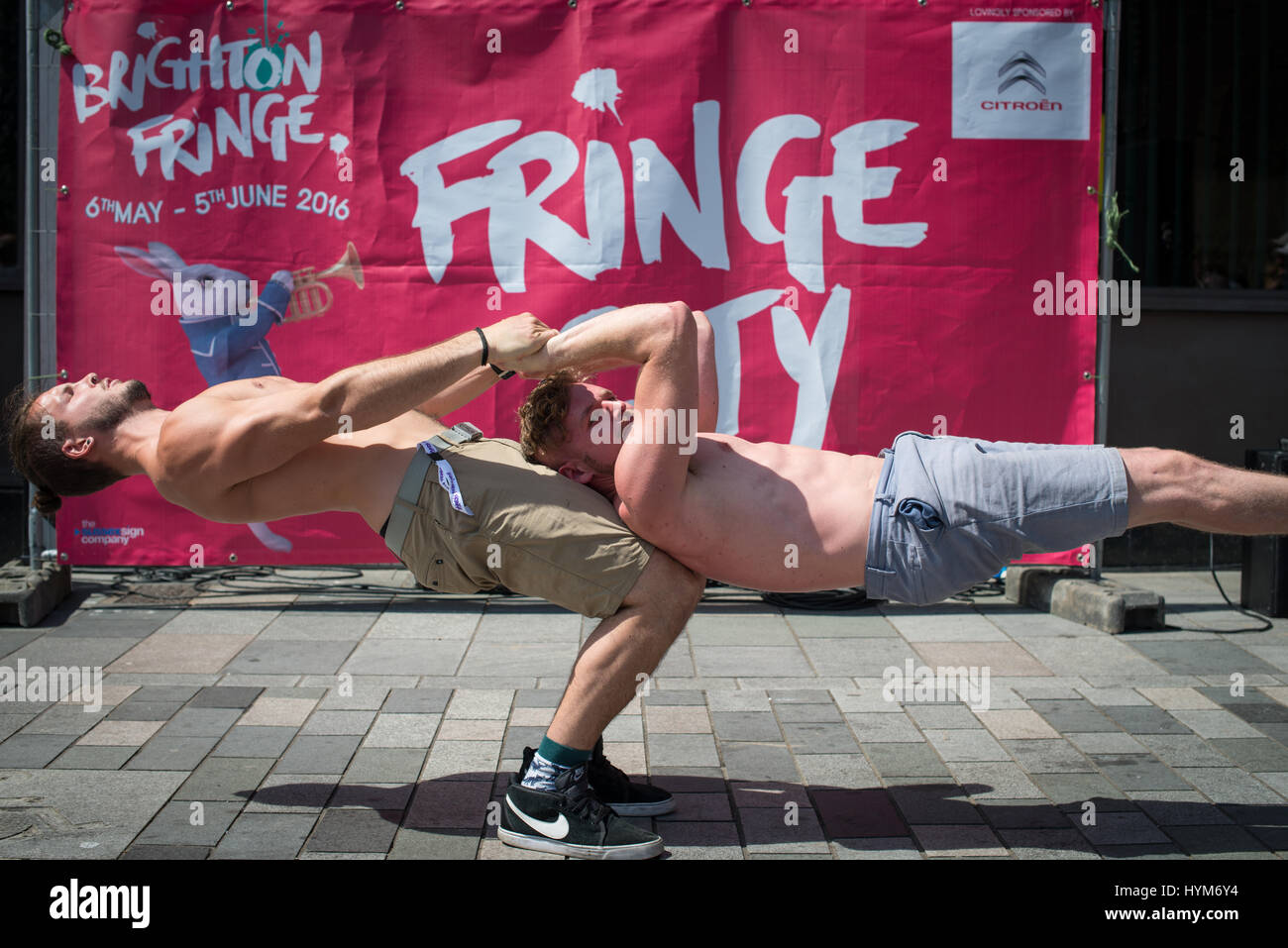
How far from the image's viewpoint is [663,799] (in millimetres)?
3334

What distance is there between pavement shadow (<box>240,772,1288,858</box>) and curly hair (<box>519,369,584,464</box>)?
1.03 meters

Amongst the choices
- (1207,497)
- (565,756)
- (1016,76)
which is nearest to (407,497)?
(565,756)

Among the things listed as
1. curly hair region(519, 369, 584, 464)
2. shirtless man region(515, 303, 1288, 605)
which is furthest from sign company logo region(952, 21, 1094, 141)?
curly hair region(519, 369, 584, 464)

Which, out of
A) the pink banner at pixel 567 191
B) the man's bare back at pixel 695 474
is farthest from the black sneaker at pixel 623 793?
the pink banner at pixel 567 191

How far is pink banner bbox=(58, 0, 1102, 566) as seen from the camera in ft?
17.7

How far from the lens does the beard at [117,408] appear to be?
3293mm

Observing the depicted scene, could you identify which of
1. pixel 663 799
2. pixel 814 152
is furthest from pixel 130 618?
pixel 814 152

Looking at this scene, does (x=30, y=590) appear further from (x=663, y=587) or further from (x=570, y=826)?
(x=663, y=587)

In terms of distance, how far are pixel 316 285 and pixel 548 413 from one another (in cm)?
266

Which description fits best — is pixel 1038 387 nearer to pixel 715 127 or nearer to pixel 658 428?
pixel 715 127

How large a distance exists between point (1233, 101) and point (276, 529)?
5.89 m

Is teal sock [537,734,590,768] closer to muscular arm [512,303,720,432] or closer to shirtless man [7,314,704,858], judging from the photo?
shirtless man [7,314,704,858]

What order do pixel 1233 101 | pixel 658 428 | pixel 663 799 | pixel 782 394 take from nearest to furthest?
pixel 658 428 < pixel 663 799 < pixel 782 394 < pixel 1233 101

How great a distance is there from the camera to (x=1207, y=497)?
2.96 m
